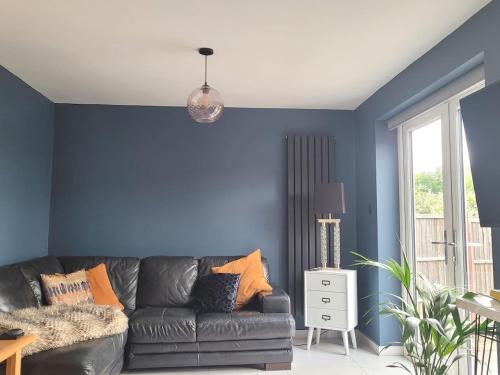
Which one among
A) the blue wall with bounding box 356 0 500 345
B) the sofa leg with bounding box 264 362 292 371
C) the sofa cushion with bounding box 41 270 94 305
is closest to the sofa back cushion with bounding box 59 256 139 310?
the sofa cushion with bounding box 41 270 94 305

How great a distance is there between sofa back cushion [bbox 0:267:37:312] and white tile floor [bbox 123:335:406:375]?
1.05m

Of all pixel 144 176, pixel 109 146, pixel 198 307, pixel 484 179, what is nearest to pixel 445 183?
pixel 484 179

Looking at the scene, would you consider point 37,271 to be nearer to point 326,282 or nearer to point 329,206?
point 326,282

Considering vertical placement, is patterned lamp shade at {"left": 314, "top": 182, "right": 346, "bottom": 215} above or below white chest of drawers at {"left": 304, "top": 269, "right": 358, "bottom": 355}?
above

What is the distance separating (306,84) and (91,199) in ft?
8.54

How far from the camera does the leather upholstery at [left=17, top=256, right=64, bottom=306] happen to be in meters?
3.20

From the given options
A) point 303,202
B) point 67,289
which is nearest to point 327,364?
point 303,202

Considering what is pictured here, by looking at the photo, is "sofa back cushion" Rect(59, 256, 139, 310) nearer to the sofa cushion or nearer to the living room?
the living room

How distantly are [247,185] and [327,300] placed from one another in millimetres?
1502

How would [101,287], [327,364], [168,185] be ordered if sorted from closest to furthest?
[327,364]
[101,287]
[168,185]

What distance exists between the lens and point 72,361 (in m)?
2.32

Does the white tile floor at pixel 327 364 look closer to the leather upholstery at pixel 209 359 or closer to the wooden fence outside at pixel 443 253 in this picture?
the leather upholstery at pixel 209 359

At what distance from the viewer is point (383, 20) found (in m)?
2.46

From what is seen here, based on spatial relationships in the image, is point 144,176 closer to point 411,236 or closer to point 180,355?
point 180,355
